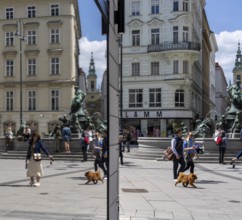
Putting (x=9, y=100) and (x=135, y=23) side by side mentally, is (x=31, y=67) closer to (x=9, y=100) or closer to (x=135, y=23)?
(x=9, y=100)

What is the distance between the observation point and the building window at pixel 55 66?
298 cm

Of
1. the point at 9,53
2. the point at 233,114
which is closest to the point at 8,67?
the point at 9,53

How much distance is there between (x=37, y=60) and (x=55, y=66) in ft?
0.83

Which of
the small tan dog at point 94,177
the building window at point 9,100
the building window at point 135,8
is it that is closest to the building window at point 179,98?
the building window at point 135,8

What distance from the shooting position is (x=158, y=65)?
4909cm

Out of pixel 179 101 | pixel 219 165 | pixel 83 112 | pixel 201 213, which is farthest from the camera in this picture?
pixel 179 101

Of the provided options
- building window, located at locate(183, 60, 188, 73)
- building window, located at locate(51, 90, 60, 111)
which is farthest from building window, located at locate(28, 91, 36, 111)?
building window, located at locate(183, 60, 188, 73)

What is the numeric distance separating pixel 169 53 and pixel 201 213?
1599 inches

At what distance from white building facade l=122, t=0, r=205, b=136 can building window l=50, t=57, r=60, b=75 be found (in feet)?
143

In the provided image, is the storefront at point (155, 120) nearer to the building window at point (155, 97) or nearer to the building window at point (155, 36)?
the building window at point (155, 97)

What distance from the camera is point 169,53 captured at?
47906 millimetres

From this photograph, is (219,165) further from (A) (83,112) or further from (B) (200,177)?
(A) (83,112)

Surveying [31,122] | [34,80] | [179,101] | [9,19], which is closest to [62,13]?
[9,19]

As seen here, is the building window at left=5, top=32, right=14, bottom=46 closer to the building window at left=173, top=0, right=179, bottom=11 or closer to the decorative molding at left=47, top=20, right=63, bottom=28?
the decorative molding at left=47, top=20, right=63, bottom=28
